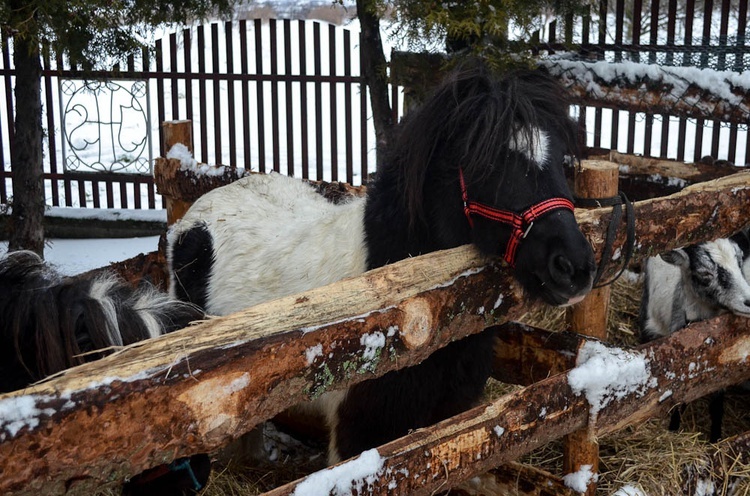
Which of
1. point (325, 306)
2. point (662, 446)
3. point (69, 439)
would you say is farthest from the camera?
point (662, 446)

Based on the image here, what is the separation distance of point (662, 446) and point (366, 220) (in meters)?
1.78

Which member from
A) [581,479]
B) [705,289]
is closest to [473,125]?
[581,479]

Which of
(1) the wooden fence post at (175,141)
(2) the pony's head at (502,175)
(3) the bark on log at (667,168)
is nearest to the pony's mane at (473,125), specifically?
(2) the pony's head at (502,175)

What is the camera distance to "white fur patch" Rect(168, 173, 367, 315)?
3.45m

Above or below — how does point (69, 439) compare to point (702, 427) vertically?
above

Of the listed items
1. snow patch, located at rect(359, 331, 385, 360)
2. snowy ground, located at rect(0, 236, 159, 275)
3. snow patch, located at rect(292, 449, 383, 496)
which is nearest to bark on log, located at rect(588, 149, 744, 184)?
snow patch, located at rect(359, 331, 385, 360)

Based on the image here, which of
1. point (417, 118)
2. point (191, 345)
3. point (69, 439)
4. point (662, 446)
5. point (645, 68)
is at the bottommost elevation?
point (662, 446)

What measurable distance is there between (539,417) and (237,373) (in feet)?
4.18

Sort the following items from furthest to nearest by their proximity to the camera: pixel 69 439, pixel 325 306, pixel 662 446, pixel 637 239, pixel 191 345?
pixel 662 446 → pixel 637 239 → pixel 325 306 → pixel 191 345 → pixel 69 439

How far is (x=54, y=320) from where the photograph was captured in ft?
7.41

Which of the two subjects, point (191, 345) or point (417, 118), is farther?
point (417, 118)

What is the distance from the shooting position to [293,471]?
13.4ft

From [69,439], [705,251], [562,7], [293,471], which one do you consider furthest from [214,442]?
[562,7]

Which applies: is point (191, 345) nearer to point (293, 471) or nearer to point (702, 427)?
point (293, 471)
